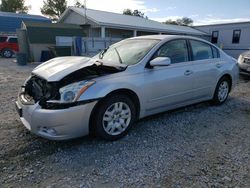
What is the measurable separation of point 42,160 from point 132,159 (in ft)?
3.78

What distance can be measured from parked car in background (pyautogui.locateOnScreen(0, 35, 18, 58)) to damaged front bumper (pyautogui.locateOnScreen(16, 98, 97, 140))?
19099 mm

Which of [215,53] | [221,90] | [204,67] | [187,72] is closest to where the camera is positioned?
[187,72]

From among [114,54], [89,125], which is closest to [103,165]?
[89,125]

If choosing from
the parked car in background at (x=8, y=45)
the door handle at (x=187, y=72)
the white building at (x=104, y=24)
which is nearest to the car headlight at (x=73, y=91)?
the door handle at (x=187, y=72)

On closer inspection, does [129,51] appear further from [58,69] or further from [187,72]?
[58,69]

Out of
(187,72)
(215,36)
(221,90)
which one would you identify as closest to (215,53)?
(221,90)

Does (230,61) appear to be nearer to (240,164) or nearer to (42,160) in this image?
(240,164)

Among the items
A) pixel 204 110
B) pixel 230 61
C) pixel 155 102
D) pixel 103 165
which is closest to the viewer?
pixel 103 165

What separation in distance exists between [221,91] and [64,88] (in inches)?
147

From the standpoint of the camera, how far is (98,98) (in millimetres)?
3172

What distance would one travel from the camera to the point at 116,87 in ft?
11.0

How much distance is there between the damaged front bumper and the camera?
9.69 feet

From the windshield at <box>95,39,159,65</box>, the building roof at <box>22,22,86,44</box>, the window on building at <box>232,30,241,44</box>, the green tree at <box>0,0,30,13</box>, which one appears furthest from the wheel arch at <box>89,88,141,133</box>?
the green tree at <box>0,0,30,13</box>

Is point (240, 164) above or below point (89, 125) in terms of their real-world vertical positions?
below
